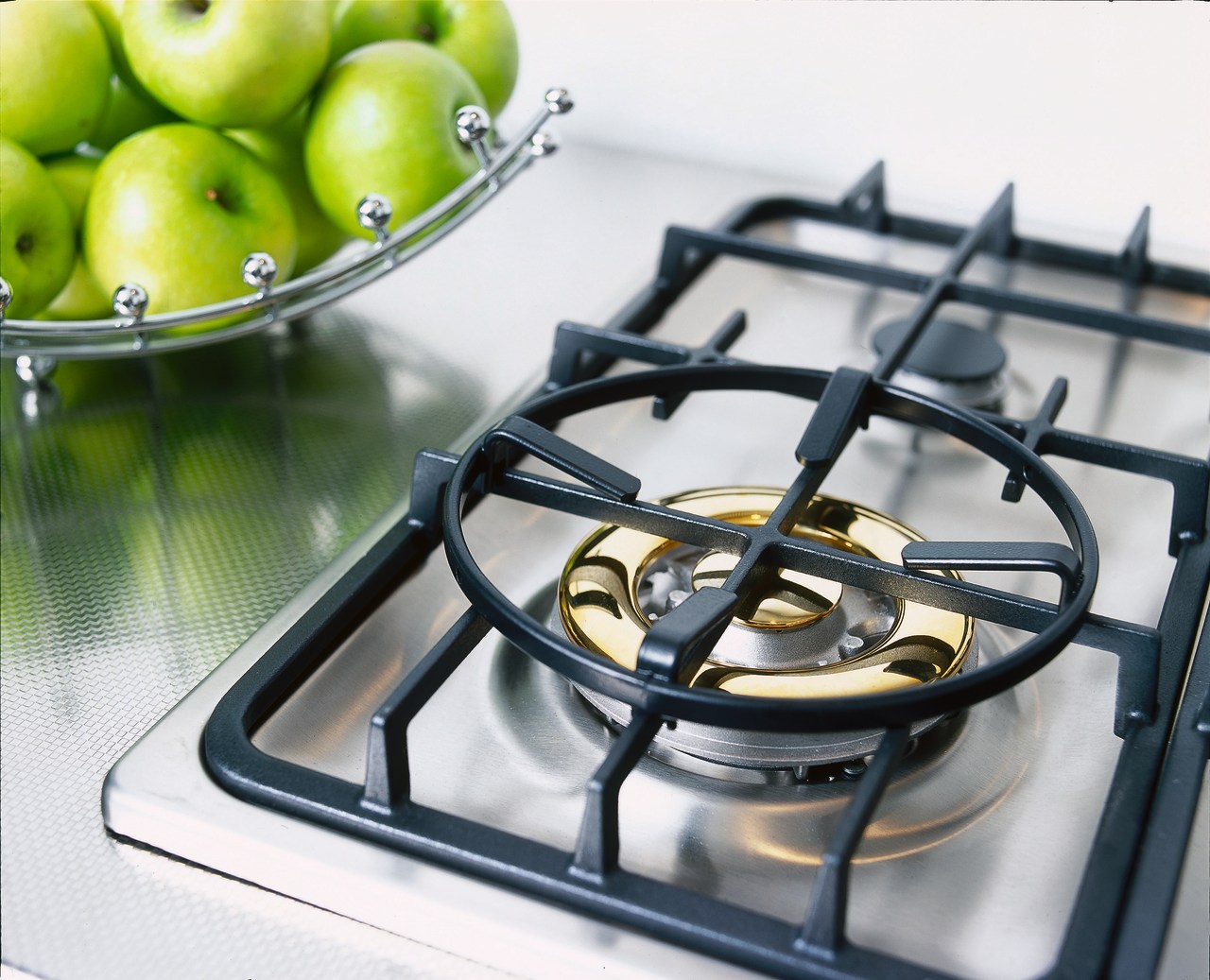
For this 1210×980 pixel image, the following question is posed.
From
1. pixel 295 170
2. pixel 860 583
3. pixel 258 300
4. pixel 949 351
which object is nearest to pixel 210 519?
pixel 258 300

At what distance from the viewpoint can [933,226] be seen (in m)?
0.98

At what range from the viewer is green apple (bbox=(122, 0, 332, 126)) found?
69 centimetres

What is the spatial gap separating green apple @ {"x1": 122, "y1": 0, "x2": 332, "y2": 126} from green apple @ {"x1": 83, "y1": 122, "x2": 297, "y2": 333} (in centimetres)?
2

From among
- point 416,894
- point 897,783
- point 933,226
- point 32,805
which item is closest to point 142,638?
point 32,805

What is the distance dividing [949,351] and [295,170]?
1.34 ft

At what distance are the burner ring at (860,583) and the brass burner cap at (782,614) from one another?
3 cm

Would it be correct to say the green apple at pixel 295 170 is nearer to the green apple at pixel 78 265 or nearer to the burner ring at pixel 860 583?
the green apple at pixel 78 265

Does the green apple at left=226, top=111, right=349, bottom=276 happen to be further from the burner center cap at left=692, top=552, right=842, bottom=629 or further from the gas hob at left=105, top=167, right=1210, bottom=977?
the burner center cap at left=692, top=552, right=842, bottom=629

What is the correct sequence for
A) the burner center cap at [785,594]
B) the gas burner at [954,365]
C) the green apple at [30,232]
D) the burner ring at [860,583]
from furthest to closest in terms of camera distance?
the gas burner at [954,365]
the green apple at [30,232]
the burner center cap at [785,594]
the burner ring at [860,583]

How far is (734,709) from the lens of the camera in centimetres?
42

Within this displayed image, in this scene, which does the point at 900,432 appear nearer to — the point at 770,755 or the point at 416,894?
the point at 770,755

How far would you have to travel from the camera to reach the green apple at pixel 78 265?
0.71 metres

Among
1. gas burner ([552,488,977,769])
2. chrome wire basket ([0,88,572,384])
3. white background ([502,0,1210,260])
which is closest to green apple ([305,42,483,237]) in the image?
chrome wire basket ([0,88,572,384])

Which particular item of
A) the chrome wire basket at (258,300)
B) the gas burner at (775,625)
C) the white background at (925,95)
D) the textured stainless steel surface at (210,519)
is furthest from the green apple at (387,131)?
the white background at (925,95)
